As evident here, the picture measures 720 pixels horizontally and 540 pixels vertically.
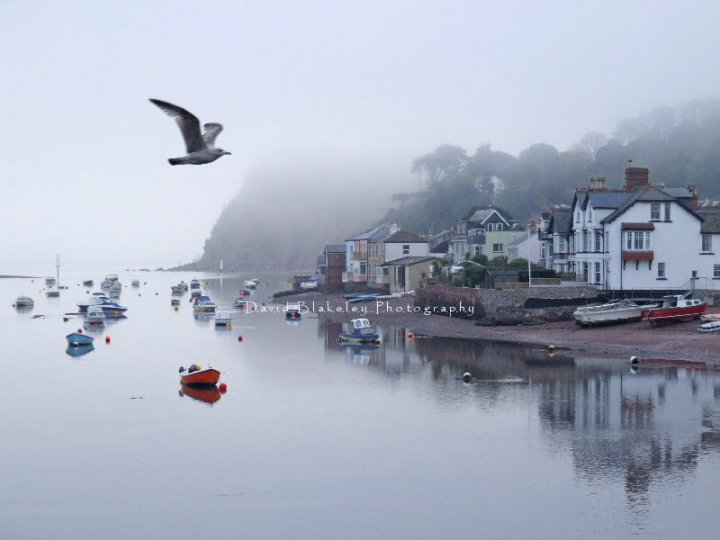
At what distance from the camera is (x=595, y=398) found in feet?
148

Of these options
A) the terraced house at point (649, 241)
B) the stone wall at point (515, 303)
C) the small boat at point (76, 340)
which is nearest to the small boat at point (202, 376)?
the small boat at point (76, 340)

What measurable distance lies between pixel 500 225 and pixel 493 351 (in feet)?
153

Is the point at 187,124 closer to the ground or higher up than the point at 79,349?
higher up

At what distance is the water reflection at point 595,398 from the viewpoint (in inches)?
1316

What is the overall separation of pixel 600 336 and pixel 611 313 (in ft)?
10.6

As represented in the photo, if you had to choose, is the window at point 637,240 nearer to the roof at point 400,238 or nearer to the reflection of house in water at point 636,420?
the reflection of house in water at point 636,420

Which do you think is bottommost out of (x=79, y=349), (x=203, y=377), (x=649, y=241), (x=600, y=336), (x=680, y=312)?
(x=79, y=349)

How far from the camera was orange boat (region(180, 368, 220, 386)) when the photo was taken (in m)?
50.1

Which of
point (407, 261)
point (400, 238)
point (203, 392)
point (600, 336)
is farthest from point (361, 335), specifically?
point (400, 238)

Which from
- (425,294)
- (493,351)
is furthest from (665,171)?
(493,351)

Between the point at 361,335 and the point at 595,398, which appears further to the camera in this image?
the point at 361,335

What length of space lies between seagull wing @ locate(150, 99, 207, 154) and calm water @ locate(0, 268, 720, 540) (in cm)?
1422

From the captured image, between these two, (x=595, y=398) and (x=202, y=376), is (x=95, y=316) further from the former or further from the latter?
(x=595, y=398)

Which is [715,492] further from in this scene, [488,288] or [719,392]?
[488,288]
